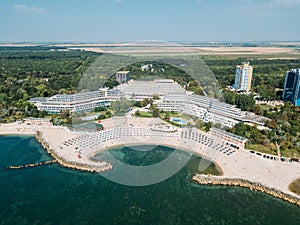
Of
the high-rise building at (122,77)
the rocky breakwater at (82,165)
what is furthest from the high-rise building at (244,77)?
the rocky breakwater at (82,165)

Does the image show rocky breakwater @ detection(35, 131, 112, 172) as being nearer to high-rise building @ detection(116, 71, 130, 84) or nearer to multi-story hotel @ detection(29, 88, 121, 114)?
multi-story hotel @ detection(29, 88, 121, 114)

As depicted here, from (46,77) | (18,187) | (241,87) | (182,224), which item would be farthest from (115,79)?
(182,224)

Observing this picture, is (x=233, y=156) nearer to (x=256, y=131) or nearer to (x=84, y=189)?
(x=256, y=131)

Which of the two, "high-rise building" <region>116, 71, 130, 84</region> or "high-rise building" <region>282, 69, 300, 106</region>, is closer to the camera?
"high-rise building" <region>282, 69, 300, 106</region>

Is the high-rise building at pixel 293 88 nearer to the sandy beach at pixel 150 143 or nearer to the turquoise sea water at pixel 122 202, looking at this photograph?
the sandy beach at pixel 150 143

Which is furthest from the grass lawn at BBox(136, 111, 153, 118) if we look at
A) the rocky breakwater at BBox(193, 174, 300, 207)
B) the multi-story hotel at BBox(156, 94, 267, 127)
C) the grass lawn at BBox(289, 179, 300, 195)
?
the grass lawn at BBox(289, 179, 300, 195)

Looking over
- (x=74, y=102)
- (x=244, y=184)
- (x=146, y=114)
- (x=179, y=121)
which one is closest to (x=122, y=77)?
(x=74, y=102)

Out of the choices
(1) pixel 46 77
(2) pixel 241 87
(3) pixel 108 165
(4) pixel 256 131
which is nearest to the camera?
(3) pixel 108 165
